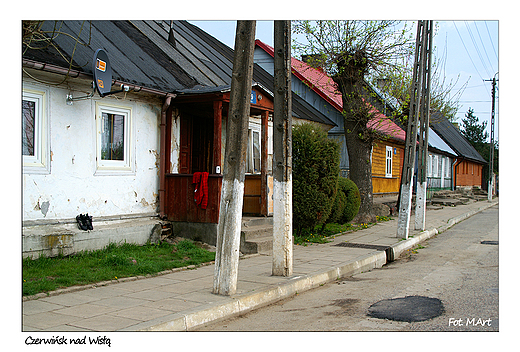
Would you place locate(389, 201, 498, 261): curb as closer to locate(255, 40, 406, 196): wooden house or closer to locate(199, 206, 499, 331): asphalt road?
locate(199, 206, 499, 331): asphalt road

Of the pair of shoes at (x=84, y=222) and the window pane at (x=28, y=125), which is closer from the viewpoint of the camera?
the window pane at (x=28, y=125)

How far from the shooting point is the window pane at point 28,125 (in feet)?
26.0

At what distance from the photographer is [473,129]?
221 feet

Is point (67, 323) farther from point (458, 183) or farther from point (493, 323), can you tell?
point (458, 183)

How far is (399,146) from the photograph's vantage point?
27422 millimetres

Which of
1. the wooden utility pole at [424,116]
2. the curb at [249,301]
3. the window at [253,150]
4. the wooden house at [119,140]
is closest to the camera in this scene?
the curb at [249,301]

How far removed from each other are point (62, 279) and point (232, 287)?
2.58m

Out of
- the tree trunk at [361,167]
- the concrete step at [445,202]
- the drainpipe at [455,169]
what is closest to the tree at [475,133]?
the drainpipe at [455,169]

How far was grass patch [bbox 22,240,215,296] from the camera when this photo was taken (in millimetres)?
6610

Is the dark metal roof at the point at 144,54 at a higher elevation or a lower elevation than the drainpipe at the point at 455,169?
higher

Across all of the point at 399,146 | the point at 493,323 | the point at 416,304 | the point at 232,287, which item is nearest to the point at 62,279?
the point at 232,287

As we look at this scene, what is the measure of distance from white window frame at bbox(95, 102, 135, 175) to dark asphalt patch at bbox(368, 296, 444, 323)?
6.09 metres

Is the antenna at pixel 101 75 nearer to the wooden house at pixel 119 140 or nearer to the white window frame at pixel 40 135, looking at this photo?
the wooden house at pixel 119 140

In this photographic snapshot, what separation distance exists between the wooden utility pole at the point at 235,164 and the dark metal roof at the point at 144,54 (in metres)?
2.56
